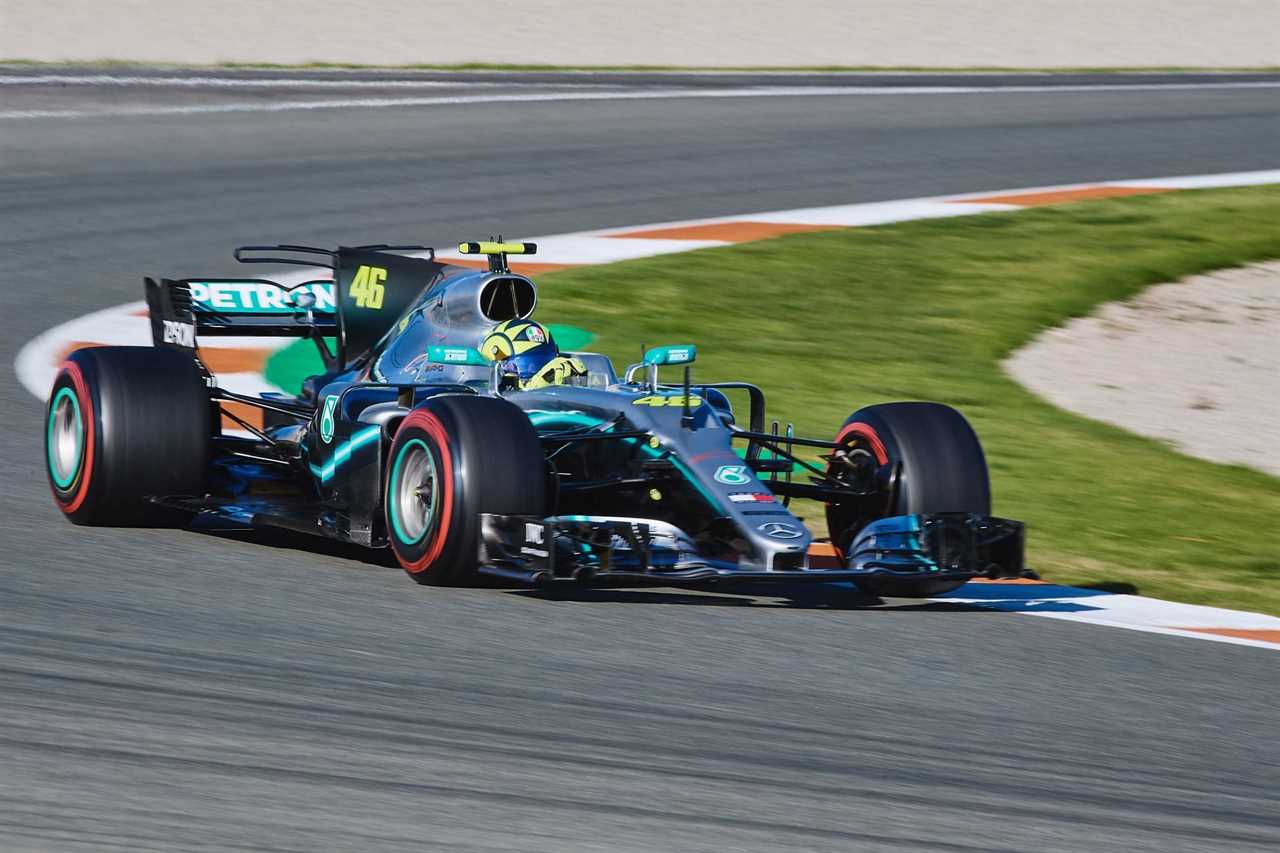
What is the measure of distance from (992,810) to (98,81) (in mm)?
19661

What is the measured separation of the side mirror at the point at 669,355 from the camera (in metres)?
7.90

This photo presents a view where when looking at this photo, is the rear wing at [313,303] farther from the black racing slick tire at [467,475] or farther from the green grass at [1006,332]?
the green grass at [1006,332]

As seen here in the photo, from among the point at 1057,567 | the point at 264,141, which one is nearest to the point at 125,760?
the point at 1057,567

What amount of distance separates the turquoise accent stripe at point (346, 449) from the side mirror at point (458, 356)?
48 centimetres

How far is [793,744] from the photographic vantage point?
561cm

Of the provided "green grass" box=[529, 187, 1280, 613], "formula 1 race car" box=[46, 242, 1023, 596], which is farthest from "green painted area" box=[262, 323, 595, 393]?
"formula 1 race car" box=[46, 242, 1023, 596]

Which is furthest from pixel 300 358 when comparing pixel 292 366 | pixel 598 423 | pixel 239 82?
pixel 239 82

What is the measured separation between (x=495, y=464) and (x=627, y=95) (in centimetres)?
1821

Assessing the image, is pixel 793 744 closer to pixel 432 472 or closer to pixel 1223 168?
pixel 432 472

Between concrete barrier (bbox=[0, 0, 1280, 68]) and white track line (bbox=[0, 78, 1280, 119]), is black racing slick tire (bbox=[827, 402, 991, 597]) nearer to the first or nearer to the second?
white track line (bbox=[0, 78, 1280, 119])

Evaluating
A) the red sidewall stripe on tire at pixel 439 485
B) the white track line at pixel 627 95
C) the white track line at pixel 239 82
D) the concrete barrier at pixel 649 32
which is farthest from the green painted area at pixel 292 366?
the concrete barrier at pixel 649 32

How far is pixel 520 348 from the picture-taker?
817 cm

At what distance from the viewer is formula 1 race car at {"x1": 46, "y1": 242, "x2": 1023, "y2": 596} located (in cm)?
710

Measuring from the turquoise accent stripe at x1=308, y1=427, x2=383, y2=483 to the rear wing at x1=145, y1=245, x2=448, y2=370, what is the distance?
36.0 inches
